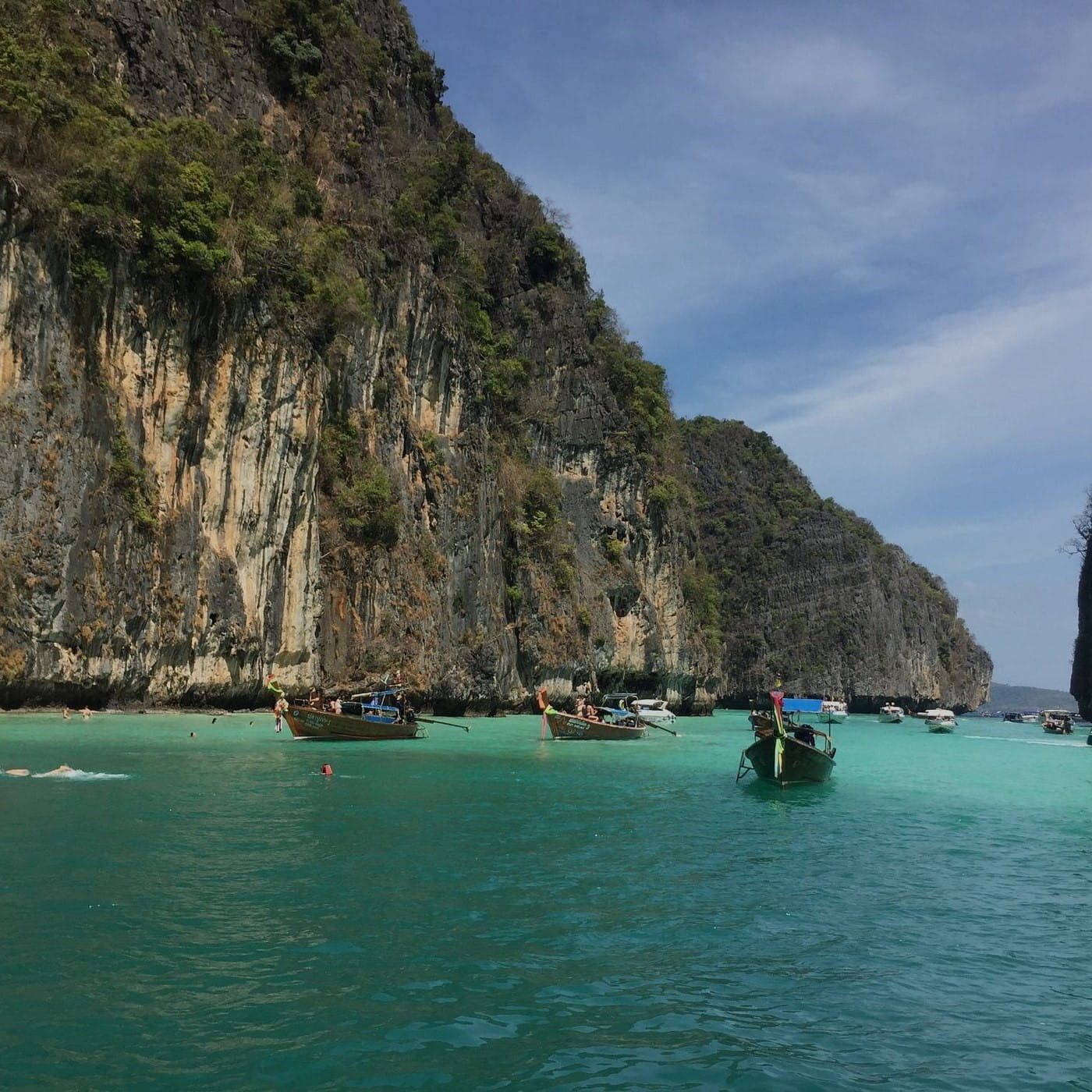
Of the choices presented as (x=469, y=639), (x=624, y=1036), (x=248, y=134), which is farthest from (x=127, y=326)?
(x=624, y=1036)

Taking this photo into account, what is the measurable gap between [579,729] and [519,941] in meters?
28.3

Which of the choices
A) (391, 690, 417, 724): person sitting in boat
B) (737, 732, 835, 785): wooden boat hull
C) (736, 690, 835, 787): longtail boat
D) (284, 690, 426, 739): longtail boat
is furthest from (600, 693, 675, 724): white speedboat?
(737, 732, 835, 785): wooden boat hull

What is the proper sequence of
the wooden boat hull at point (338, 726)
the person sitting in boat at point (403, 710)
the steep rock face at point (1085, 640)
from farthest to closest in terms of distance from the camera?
the steep rock face at point (1085, 640), the person sitting in boat at point (403, 710), the wooden boat hull at point (338, 726)

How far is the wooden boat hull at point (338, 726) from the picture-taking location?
29797mm

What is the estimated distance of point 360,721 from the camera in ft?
101

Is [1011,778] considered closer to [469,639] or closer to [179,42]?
[469,639]

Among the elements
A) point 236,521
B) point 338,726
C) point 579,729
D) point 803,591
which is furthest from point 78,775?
point 803,591

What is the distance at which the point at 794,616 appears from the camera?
11419 cm

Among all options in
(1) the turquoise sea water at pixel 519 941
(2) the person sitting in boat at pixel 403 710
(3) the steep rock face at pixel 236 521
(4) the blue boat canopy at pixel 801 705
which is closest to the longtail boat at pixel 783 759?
(1) the turquoise sea water at pixel 519 941

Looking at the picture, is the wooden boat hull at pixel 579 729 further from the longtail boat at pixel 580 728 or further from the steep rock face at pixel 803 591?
the steep rock face at pixel 803 591

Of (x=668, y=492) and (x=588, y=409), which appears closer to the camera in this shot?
(x=588, y=409)

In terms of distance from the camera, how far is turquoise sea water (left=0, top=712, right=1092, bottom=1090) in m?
6.48

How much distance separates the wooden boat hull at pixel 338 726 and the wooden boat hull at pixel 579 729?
268 inches

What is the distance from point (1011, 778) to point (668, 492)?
4294 centimetres
